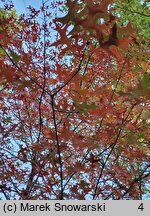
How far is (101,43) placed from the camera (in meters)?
1.42

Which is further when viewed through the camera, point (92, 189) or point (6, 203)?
point (92, 189)

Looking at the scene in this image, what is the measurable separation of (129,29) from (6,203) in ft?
4.50

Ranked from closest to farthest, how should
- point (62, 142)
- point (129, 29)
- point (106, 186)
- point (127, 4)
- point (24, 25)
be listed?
point (129, 29)
point (62, 142)
point (106, 186)
point (24, 25)
point (127, 4)

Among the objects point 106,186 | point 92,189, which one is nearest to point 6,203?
point 92,189

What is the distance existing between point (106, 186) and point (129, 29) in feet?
5.16

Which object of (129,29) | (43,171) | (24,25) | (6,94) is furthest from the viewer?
(24,25)

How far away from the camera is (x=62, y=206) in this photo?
6.17 ft

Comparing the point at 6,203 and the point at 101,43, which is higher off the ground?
the point at 101,43

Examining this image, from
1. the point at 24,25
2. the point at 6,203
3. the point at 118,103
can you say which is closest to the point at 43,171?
the point at 6,203

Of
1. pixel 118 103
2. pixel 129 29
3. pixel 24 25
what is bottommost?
pixel 129 29

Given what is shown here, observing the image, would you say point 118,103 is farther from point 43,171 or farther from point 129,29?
point 129,29

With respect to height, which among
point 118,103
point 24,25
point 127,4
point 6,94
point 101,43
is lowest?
point 101,43

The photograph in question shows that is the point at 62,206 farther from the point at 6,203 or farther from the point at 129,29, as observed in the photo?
the point at 129,29

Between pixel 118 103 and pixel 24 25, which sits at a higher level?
pixel 24 25
